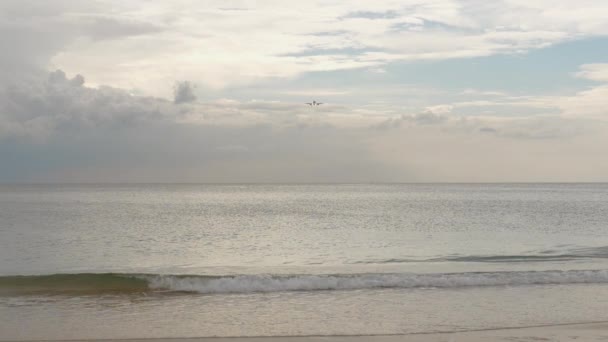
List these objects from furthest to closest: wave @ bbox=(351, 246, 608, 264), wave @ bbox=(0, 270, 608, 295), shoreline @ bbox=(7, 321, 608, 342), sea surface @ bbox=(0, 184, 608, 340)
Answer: wave @ bbox=(351, 246, 608, 264)
wave @ bbox=(0, 270, 608, 295)
sea surface @ bbox=(0, 184, 608, 340)
shoreline @ bbox=(7, 321, 608, 342)

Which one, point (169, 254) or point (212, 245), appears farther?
point (212, 245)

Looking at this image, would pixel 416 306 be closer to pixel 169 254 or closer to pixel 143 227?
pixel 169 254

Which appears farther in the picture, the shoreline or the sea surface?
the sea surface

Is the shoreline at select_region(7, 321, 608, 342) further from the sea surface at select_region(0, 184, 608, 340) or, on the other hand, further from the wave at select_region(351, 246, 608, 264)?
the wave at select_region(351, 246, 608, 264)

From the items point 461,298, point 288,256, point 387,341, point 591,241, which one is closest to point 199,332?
point 387,341

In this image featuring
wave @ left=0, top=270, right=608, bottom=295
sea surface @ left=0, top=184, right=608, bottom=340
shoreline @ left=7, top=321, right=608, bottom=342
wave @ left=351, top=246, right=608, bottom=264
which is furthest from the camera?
wave @ left=351, top=246, right=608, bottom=264

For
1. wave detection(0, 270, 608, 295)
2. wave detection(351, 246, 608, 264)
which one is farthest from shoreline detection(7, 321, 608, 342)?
wave detection(351, 246, 608, 264)

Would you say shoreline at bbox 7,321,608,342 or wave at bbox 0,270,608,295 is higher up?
shoreline at bbox 7,321,608,342

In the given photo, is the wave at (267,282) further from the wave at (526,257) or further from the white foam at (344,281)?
the wave at (526,257)

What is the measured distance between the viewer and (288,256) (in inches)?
1254

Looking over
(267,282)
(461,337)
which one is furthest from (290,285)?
(461,337)

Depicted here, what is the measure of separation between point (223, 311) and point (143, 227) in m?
35.9

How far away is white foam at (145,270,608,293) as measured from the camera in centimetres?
2080

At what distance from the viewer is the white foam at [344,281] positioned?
20797 mm
